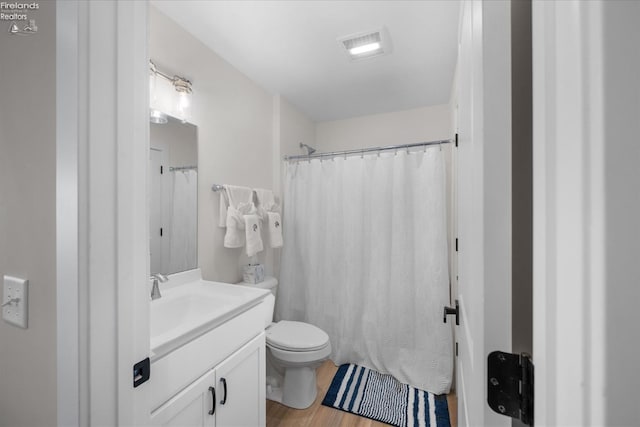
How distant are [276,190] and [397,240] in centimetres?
116

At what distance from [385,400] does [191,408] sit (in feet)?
4.46

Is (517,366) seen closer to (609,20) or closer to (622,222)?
(622,222)

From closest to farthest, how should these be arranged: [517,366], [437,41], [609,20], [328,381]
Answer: [609,20], [517,366], [437,41], [328,381]

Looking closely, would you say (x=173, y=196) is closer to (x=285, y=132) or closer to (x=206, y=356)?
(x=206, y=356)

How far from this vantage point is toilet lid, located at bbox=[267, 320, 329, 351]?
1742 millimetres

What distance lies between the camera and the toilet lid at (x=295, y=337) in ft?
5.72

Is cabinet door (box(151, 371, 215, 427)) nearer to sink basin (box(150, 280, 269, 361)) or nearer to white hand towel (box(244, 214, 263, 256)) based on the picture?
sink basin (box(150, 280, 269, 361))

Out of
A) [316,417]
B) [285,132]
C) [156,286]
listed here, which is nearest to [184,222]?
[156,286]

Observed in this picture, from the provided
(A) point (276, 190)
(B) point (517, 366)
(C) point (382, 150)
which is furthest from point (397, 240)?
(B) point (517, 366)

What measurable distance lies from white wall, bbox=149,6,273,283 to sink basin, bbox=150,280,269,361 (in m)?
0.30

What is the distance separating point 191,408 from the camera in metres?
1.01

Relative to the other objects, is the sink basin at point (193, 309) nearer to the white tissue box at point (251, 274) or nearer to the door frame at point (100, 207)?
the door frame at point (100, 207)

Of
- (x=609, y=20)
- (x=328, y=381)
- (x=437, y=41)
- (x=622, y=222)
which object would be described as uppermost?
(x=437, y=41)

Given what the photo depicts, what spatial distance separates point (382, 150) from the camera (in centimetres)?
221
